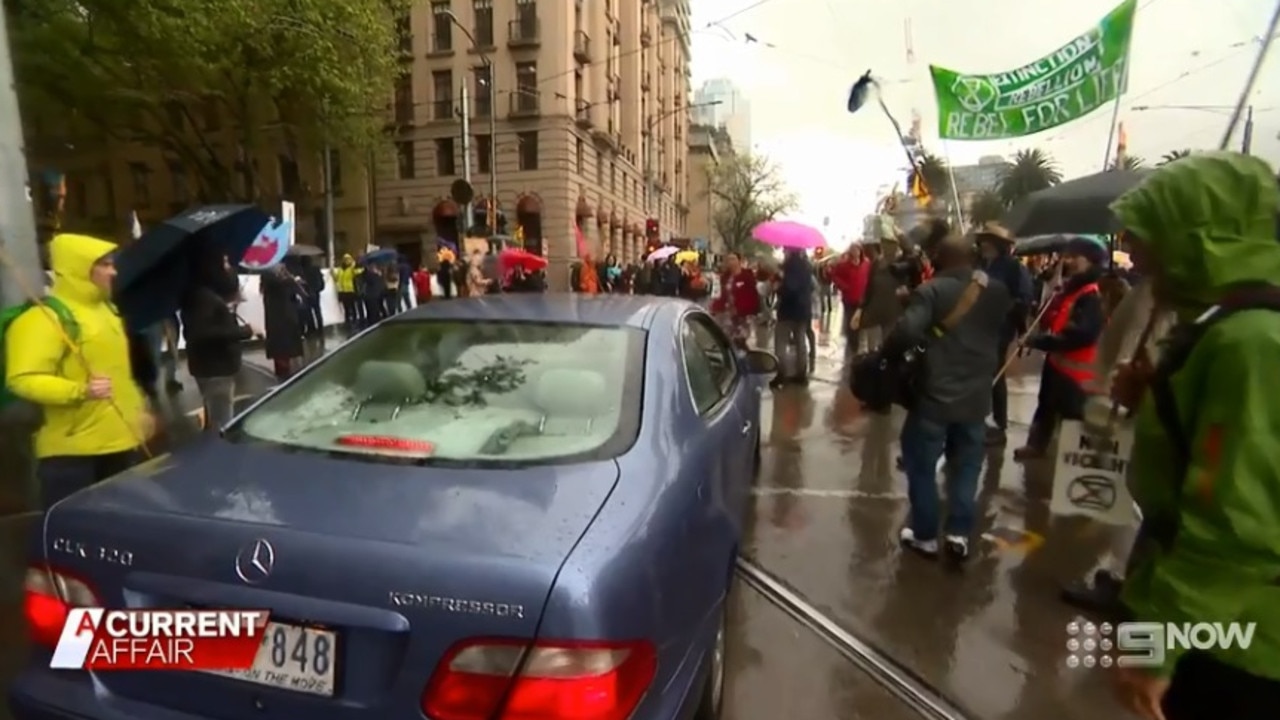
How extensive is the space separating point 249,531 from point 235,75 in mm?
27492

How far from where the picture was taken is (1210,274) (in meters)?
1.57

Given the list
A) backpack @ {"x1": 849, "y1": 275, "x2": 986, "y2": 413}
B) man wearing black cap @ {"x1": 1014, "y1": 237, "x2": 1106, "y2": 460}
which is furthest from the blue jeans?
man wearing black cap @ {"x1": 1014, "y1": 237, "x2": 1106, "y2": 460}

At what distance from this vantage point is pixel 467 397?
2.80 metres

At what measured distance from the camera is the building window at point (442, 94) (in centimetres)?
3962

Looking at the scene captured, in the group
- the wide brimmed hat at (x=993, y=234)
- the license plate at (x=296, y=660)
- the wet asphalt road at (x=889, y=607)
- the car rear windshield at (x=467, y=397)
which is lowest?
the wet asphalt road at (x=889, y=607)

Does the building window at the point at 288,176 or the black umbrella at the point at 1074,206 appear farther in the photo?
the building window at the point at 288,176

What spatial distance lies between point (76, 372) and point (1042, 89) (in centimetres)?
783

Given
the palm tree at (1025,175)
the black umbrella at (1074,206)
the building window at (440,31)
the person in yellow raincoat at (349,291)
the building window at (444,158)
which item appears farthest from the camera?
the palm tree at (1025,175)

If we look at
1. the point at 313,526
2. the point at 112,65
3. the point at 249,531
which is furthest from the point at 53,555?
the point at 112,65

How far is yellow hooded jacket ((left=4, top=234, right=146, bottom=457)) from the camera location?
10.5 feet

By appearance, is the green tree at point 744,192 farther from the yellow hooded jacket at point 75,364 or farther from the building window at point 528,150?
the yellow hooded jacket at point 75,364

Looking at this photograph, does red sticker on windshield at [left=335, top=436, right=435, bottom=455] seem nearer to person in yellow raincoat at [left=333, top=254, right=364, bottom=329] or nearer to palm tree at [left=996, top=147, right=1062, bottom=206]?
person in yellow raincoat at [left=333, top=254, right=364, bottom=329]

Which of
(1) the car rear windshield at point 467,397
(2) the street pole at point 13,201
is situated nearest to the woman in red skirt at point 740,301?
(2) the street pole at point 13,201

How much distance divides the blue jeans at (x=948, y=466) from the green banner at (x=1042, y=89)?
444 cm
